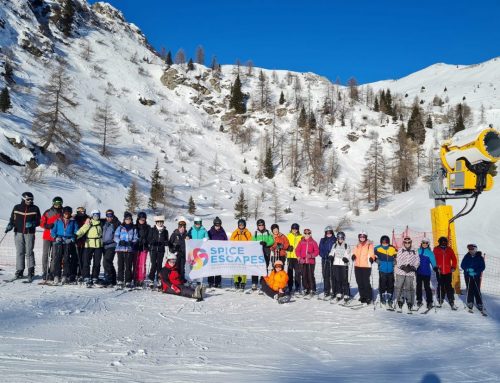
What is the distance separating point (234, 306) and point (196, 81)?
3024 inches

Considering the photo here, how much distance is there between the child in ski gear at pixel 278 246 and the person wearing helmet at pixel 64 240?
5.24m

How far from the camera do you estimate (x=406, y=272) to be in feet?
33.0

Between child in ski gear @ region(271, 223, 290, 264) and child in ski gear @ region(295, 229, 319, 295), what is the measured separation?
0.37 metres

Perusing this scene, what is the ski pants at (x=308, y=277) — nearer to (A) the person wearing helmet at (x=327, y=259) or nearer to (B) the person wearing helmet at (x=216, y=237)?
(A) the person wearing helmet at (x=327, y=259)

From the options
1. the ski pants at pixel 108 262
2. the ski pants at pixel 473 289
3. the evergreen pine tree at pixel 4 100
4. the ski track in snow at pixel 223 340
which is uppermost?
the evergreen pine tree at pixel 4 100

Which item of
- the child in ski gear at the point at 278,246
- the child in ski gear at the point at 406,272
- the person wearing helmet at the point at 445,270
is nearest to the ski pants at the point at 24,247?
the child in ski gear at the point at 278,246

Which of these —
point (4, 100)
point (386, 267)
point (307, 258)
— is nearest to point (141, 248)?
point (307, 258)

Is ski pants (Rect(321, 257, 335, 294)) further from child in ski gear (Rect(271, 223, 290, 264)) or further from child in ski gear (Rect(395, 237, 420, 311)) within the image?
child in ski gear (Rect(395, 237, 420, 311))

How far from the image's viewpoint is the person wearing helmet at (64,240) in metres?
10.3

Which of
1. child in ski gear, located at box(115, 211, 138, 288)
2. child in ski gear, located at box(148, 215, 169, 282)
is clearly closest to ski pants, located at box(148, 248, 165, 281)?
child in ski gear, located at box(148, 215, 169, 282)

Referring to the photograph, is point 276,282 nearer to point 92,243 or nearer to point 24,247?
point 92,243

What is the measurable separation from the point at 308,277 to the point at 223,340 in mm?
5021

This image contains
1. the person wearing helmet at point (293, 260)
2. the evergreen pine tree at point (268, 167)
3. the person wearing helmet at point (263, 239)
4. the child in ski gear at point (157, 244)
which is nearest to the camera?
the child in ski gear at point (157, 244)

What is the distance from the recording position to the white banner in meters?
11.3
